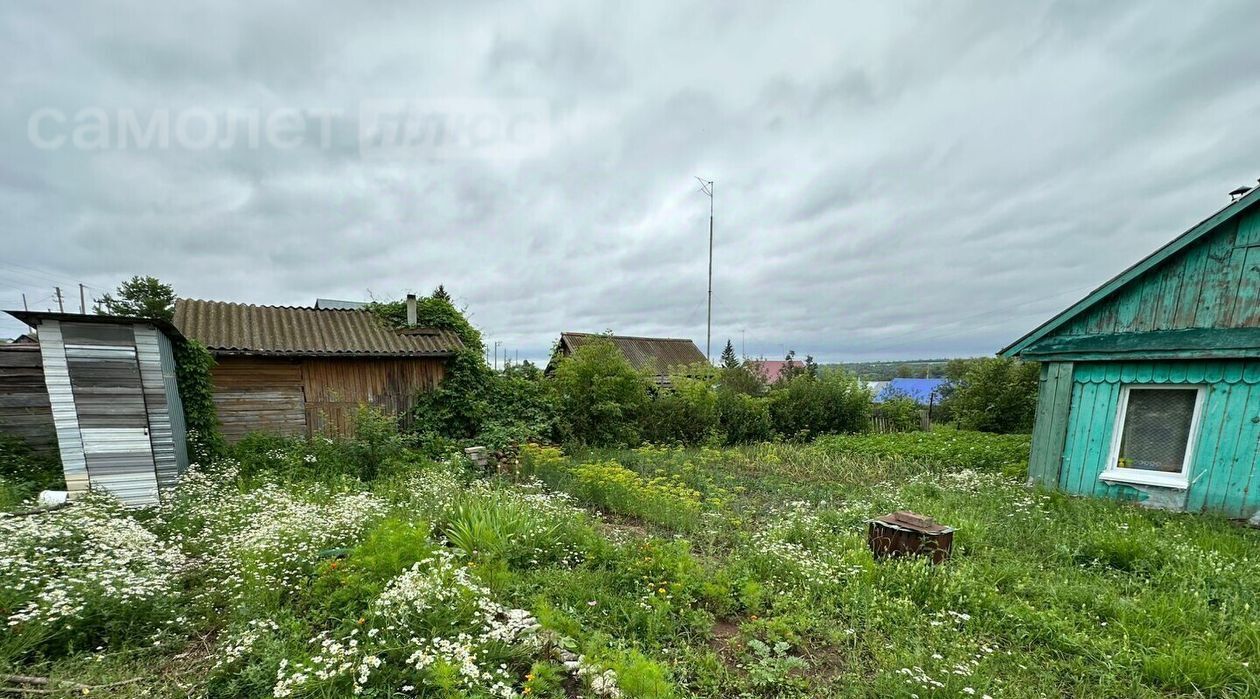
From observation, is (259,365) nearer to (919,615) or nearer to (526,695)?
(526,695)

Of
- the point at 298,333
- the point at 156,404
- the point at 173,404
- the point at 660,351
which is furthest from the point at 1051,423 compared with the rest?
the point at 660,351

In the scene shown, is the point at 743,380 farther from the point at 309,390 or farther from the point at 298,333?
the point at 298,333

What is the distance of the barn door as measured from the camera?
17.7ft

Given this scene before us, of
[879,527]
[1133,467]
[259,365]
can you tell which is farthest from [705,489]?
[259,365]

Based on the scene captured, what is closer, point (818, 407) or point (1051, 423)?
point (1051, 423)

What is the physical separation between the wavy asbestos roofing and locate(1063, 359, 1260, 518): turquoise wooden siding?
38.0 feet

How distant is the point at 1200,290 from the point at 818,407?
31.8 ft

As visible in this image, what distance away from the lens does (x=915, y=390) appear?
914 inches

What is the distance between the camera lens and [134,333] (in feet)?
19.1

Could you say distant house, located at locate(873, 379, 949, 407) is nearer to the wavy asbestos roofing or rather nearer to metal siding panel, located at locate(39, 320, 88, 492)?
the wavy asbestos roofing

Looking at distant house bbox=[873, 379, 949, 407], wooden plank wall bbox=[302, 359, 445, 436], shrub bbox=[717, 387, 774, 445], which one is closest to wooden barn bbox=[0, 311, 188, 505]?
wooden plank wall bbox=[302, 359, 445, 436]

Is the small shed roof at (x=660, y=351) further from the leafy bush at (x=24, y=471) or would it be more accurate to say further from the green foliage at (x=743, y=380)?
the leafy bush at (x=24, y=471)

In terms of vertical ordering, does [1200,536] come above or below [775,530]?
above

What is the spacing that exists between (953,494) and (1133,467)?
2.15m
